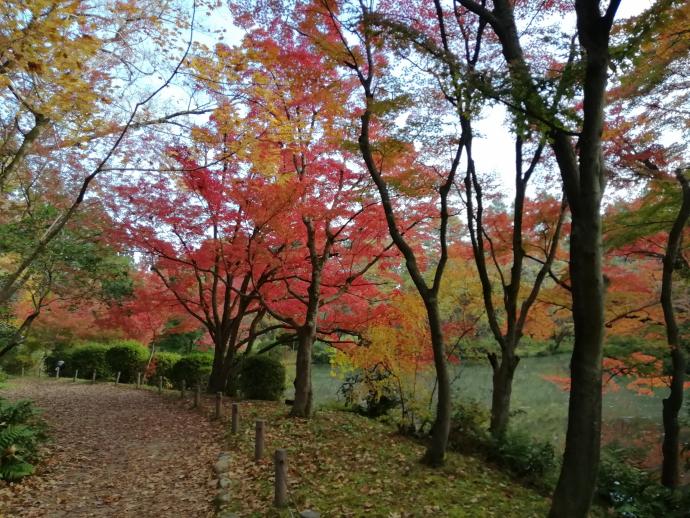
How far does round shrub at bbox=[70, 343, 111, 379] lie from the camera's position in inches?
832

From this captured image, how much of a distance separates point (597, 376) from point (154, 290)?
13.4m

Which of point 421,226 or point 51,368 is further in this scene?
point 51,368

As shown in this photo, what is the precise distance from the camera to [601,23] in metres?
4.10

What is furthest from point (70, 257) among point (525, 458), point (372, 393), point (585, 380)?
point (585, 380)

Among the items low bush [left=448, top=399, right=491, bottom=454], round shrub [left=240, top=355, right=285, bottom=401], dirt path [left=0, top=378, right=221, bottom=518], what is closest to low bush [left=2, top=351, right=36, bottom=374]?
dirt path [left=0, top=378, right=221, bottom=518]

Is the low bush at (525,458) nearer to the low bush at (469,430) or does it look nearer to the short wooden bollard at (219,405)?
the low bush at (469,430)

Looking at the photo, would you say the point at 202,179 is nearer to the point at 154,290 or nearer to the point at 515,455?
the point at 154,290

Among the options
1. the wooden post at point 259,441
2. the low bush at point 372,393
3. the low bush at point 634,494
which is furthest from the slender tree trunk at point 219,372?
the low bush at point 634,494

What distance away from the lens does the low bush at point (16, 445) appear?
6.04m

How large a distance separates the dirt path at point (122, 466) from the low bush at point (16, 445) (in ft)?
0.69

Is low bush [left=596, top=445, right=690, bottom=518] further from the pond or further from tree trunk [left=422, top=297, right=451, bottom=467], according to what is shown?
tree trunk [left=422, top=297, right=451, bottom=467]

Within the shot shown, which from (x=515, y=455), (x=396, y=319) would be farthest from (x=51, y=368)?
(x=515, y=455)

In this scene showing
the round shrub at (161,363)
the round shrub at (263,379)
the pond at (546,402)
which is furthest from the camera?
the round shrub at (161,363)

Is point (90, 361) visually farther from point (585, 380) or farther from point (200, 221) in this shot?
point (585, 380)
